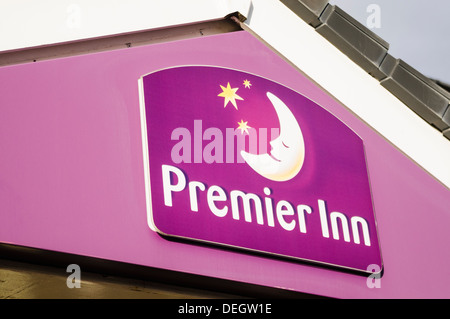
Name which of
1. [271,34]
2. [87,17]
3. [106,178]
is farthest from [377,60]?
[106,178]

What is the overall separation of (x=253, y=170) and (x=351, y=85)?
1171 millimetres

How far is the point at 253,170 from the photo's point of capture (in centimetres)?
355

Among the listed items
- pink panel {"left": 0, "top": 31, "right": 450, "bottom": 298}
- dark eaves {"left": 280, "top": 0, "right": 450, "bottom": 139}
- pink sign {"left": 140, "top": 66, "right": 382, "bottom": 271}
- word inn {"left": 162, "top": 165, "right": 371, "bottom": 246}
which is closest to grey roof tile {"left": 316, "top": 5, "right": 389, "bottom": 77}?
dark eaves {"left": 280, "top": 0, "right": 450, "bottom": 139}

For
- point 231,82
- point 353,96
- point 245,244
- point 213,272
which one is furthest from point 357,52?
point 213,272

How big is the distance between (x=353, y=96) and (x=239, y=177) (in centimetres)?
127

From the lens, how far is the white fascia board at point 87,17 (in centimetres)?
334

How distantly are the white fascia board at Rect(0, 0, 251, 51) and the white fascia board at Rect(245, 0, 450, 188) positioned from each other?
0.36 meters

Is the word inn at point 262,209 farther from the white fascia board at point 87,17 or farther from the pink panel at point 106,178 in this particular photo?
the white fascia board at point 87,17

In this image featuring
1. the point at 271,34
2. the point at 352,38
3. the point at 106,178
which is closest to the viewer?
the point at 106,178

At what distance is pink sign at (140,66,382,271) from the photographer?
3244mm

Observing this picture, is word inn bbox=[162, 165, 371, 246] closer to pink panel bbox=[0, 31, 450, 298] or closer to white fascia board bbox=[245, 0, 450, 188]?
pink panel bbox=[0, 31, 450, 298]

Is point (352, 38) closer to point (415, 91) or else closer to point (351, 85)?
point (351, 85)
